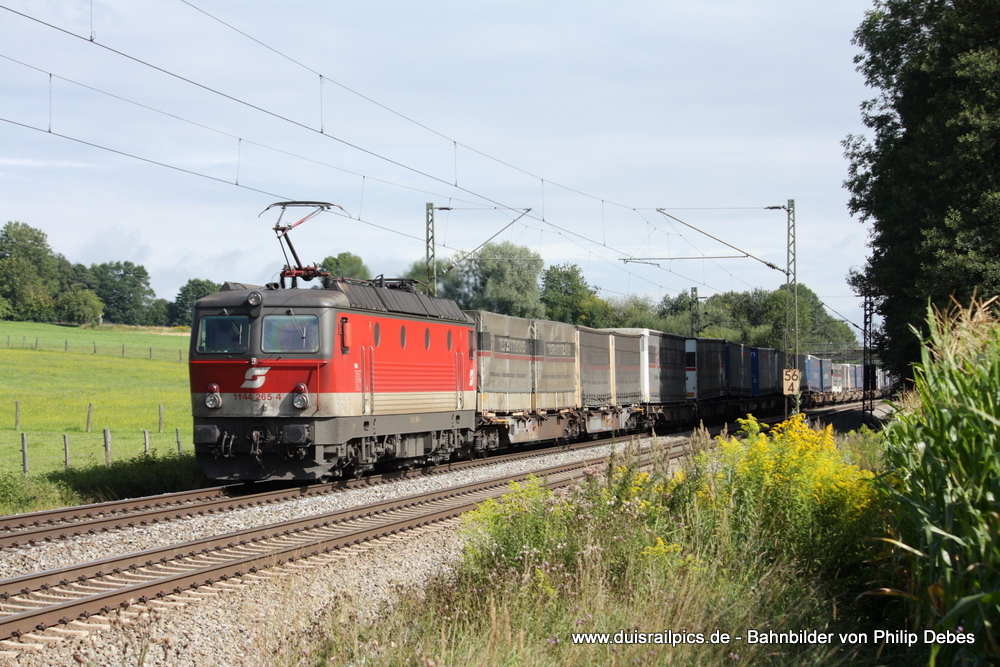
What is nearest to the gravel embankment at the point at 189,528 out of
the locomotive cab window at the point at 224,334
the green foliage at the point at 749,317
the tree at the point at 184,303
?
the locomotive cab window at the point at 224,334

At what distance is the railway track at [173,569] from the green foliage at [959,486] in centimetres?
308

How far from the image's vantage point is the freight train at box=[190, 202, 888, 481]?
49.0ft

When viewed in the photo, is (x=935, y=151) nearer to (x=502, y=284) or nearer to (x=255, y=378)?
(x=255, y=378)

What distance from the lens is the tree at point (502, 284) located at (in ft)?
204

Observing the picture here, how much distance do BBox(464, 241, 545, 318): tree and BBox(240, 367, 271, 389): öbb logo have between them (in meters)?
46.4

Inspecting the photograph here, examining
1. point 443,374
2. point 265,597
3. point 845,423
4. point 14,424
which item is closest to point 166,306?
point 14,424

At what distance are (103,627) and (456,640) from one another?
314cm

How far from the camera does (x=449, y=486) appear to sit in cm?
1658

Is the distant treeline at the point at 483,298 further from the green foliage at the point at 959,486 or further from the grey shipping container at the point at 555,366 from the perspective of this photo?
the green foliage at the point at 959,486

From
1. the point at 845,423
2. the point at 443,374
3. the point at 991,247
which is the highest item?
the point at 991,247

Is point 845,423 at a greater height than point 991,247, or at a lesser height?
lesser

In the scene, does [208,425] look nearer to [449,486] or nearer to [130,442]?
[449,486]

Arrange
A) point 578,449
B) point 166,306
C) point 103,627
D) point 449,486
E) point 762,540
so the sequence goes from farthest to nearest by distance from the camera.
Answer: point 166,306 → point 578,449 → point 449,486 → point 762,540 → point 103,627

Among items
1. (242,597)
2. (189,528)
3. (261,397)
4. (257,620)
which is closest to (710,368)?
(261,397)
